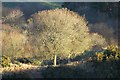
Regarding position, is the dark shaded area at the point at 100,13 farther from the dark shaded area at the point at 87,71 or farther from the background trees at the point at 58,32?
the dark shaded area at the point at 87,71

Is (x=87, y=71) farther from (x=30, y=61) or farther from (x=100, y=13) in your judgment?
(x=100, y=13)

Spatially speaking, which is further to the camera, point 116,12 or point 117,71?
point 116,12

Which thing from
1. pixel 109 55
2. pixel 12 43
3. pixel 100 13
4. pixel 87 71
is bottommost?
pixel 87 71

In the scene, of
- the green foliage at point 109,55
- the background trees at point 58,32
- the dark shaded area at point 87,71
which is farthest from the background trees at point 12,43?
the green foliage at point 109,55

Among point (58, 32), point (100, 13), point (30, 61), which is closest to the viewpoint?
point (58, 32)

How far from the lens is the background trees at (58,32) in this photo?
34.7 m

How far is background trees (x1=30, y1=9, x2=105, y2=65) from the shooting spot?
114ft

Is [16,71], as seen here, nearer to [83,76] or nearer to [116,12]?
[83,76]

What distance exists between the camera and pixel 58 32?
114 feet

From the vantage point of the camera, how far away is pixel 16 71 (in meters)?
23.1

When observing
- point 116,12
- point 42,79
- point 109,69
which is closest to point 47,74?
point 42,79

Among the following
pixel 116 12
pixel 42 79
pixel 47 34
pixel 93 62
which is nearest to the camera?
pixel 42 79

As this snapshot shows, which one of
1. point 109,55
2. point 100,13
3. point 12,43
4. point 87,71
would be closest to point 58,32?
point 12,43

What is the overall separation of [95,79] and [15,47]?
54.4ft
